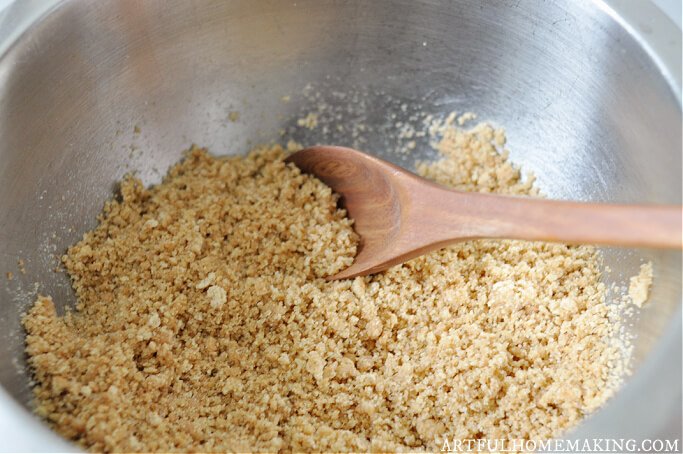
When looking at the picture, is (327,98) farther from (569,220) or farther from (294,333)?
(569,220)

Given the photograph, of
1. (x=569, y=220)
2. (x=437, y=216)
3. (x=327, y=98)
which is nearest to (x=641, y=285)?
(x=569, y=220)

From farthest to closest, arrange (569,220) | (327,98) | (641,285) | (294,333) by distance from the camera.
Result: (327,98)
(294,333)
(641,285)
(569,220)

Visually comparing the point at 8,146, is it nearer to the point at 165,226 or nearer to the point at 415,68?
the point at 165,226

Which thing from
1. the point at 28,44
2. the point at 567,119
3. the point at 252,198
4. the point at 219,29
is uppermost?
the point at 219,29

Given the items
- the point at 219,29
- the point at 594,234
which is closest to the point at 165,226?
the point at 219,29

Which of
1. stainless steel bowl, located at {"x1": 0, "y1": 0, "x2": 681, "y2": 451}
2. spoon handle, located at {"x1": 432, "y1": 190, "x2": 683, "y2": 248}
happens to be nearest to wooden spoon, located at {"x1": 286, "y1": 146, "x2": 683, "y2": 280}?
spoon handle, located at {"x1": 432, "y1": 190, "x2": 683, "y2": 248}

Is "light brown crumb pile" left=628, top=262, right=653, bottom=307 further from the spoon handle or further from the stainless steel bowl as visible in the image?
the spoon handle

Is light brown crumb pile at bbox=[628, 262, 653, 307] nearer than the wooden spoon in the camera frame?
No
